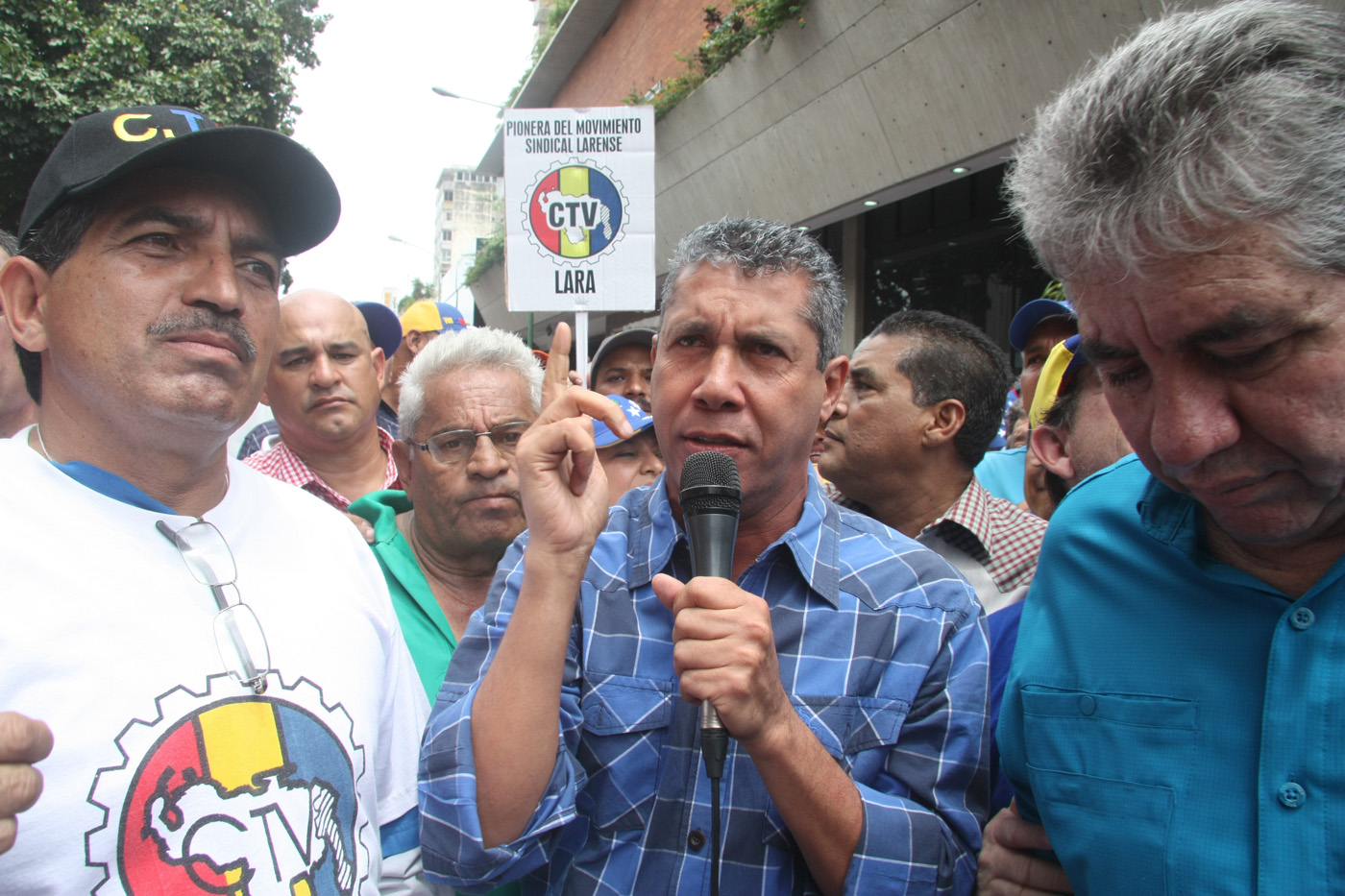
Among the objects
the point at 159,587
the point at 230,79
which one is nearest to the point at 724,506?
the point at 159,587

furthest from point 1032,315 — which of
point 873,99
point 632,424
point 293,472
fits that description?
point 873,99

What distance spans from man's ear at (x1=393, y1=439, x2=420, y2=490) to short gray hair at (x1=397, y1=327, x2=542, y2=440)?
0.03m

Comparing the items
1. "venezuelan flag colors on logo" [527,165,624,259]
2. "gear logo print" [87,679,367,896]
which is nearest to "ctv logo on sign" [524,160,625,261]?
"venezuelan flag colors on logo" [527,165,624,259]

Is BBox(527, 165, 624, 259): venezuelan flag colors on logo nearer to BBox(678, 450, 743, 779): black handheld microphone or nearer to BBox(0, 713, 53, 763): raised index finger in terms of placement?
BBox(678, 450, 743, 779): black handheld microphone

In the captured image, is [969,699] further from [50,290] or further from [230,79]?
[230,79]

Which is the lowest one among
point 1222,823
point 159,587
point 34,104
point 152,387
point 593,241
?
point 1222,823

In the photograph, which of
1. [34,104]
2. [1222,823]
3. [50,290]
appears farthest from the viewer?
[34,104]

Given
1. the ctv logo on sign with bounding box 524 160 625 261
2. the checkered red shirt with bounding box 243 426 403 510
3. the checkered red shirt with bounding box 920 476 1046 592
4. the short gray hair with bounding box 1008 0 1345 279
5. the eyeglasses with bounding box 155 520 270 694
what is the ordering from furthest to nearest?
the ctv logo on sign with bounding box 524 160 625 261, the checkered red shirt with bounding box 243 426 403 510, the checkered red shirt with bounding box 920 476 1046 592, the eyeglasses with bounding box 155 520 270 694, the short gray hair with bounding box 1008 0 1345 279

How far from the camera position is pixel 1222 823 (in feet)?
4.03

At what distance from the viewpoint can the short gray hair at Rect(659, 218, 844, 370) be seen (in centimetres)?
191

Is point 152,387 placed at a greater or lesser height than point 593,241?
lesser

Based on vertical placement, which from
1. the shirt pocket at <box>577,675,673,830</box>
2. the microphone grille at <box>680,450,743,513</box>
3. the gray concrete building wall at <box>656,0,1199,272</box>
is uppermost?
the gray concrete building wall at <box>656,0,1199,272</box>

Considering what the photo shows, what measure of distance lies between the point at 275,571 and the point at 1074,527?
1.53 metres

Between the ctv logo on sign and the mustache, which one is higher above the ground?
the ctv logo on sign
